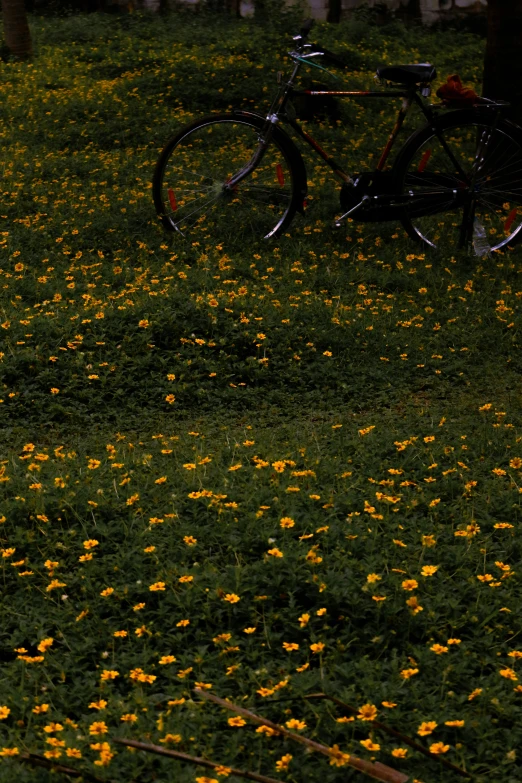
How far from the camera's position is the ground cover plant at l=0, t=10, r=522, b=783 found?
8.93ft

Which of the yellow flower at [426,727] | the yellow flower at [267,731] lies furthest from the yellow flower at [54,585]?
the yellow flower at [426,727]

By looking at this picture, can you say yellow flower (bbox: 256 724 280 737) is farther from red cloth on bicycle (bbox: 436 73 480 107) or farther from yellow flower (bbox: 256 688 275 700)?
red cloth on bicycle (bbox: 436 73 480 107)

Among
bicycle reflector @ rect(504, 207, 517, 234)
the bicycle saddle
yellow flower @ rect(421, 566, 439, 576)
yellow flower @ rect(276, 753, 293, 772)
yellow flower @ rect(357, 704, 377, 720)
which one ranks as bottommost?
yellow flower @ rect(276, 753, 293, 772)

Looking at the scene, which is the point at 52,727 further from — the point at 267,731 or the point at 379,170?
the point at 379,170

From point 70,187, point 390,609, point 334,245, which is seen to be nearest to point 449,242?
point 334,245

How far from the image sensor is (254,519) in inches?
142

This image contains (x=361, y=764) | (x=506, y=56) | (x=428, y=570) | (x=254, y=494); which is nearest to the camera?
(x=361, y=764)

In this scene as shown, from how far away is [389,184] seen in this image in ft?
23.8

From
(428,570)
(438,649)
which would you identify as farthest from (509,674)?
(428,570)

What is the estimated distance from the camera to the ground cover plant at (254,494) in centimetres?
272

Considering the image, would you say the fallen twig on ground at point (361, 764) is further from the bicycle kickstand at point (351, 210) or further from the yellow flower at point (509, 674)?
the bicycle kickstand at point (351, 210)

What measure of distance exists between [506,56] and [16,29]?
1008cm

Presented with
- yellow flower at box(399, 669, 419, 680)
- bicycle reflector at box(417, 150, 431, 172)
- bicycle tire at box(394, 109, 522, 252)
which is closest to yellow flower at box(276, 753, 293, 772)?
yellow flower at box(399, 669, 419, 680)

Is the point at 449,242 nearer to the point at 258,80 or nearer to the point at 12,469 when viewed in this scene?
the point at 12,469
